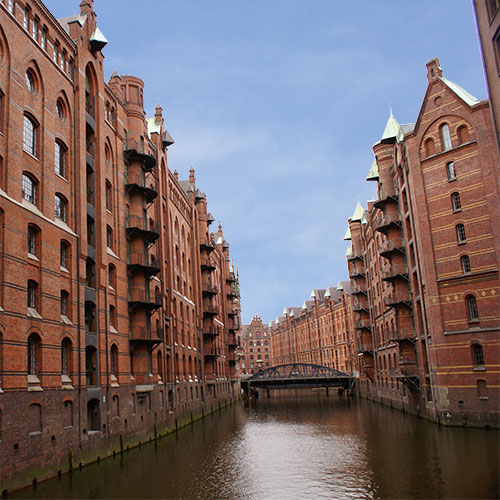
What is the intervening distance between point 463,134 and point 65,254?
988 inches

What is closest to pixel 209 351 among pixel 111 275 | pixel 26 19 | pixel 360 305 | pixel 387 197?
pixel 360 305

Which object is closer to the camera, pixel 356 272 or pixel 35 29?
pixel 35 29

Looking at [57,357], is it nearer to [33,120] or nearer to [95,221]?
[95,221]

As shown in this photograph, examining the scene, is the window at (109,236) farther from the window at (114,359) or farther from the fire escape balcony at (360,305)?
the fire escape balcony at (360,305)

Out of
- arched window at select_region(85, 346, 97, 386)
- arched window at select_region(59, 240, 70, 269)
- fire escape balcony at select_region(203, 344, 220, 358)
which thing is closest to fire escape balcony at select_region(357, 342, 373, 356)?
fire escape balcony at select_region(203, 344, 220, 358)

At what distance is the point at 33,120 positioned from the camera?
933 inches

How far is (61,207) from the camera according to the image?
84.3 ft

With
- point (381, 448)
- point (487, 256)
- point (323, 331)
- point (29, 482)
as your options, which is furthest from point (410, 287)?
point (323, 331)

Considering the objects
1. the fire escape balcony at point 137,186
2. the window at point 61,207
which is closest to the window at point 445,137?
the fire escape balcony at point 137,186

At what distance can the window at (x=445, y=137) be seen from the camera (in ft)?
115

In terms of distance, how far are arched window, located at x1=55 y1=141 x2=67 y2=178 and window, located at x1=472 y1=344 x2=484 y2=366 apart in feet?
83.5

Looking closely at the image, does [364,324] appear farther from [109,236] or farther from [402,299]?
[109,236]

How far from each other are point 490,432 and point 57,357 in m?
23.4

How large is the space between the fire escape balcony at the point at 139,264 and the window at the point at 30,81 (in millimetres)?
12113
